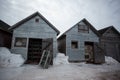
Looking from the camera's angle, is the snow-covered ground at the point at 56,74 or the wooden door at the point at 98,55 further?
the wooden door at the point at 98,55

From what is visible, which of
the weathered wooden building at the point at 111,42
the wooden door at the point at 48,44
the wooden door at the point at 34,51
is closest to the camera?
the wooden door at the point at 48,44

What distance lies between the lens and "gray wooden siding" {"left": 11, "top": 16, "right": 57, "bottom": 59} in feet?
34.1

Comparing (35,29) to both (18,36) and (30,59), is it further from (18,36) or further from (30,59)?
(30,59)

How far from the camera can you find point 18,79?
4.48 meters

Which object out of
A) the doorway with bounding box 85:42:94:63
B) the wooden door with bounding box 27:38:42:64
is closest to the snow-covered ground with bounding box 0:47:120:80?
the wooden door with bounding box 27:38:42:64

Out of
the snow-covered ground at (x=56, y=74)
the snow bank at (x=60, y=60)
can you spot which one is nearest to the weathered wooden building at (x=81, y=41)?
the snow bank at (x=60, y=60)

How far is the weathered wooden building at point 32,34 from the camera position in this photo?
1033cm

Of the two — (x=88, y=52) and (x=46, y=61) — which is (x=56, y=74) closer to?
(x=46, y=61)

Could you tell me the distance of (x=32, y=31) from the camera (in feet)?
35.6

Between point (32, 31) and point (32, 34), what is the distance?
0.39 metres

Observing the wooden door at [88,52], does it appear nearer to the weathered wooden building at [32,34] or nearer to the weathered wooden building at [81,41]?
the weathered wooden building at [81,41]

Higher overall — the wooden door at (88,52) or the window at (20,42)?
the window at (20,42)

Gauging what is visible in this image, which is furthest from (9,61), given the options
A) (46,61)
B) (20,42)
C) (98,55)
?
(98,55)

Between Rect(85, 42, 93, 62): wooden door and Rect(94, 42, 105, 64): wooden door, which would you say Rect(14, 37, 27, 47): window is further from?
Rect(94, 42, 105, 64): wooden door
